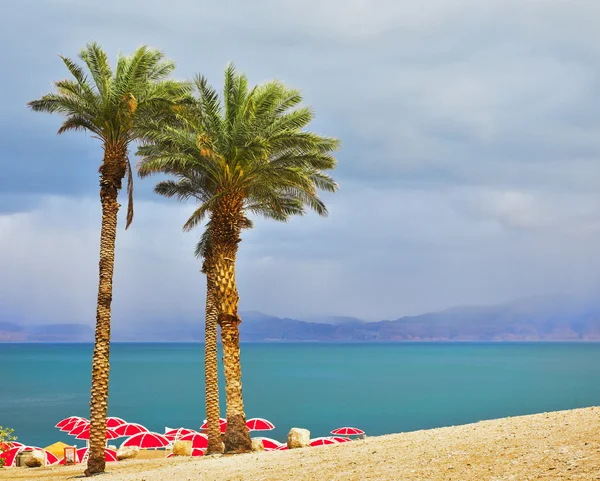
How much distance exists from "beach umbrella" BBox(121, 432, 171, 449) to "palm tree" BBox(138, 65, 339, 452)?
25.9 feet

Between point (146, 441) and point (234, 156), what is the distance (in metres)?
14.0

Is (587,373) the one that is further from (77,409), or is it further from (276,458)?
(276,458)

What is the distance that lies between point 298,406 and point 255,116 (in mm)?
62248

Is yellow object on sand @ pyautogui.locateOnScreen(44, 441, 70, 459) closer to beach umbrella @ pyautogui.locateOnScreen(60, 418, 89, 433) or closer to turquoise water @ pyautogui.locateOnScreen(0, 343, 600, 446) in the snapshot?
beach umbrella @ pyautogui.locateOnScreen(60, 418, 89, 433)

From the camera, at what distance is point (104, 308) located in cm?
2327

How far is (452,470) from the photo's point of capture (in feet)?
A: 43.9

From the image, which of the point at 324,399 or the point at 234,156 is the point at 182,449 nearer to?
the point at 234,156

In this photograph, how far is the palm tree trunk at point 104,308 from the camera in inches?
893

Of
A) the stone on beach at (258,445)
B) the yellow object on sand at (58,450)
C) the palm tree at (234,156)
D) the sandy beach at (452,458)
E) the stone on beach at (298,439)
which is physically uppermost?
the palm tree at (234,156)

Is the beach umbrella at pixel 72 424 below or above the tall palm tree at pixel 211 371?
below

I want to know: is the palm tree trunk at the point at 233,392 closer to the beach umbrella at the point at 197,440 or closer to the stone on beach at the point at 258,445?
the stone on beach at the point at 258,445

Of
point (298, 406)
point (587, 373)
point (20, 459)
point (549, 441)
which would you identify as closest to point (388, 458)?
point (549, 441)

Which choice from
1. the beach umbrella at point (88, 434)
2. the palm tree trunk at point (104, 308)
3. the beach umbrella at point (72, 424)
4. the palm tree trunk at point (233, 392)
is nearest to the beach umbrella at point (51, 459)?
the beach umbrella at point (88, 434)

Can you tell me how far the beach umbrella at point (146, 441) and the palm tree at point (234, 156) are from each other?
789cm
